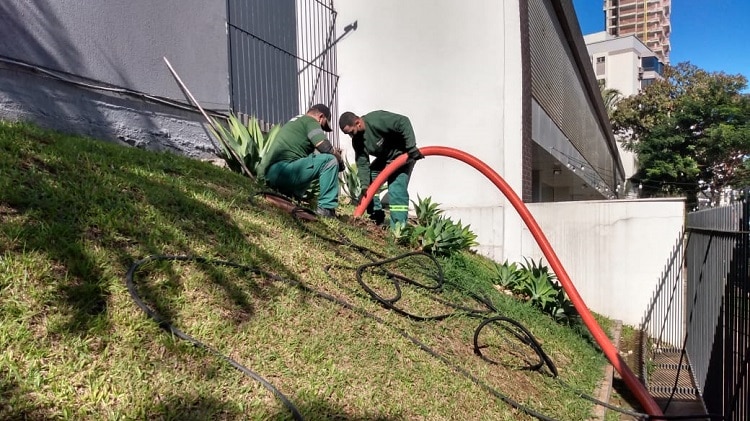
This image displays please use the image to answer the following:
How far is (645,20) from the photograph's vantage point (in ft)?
317

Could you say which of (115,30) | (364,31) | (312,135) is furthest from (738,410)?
(364,31)

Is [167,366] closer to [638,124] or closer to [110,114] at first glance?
[110,114]

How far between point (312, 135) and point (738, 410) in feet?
14.1

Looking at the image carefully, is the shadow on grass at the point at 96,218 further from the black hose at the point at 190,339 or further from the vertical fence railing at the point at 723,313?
the vertical fence railing at the point at 723,313

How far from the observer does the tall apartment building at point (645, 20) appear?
316ft

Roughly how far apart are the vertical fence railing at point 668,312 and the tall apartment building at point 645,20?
10326cm

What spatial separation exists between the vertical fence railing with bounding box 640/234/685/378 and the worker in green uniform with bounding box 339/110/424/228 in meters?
4.45

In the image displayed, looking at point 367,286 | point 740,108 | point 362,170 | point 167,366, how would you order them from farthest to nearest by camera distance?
point 740,108 < point 362,170 < point 367,286 < point 167,366

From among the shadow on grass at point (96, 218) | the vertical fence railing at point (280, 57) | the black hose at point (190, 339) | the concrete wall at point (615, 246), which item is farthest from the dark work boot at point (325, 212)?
the concrete wall at point (615, 246)

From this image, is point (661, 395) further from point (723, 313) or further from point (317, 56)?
point (317, 56)

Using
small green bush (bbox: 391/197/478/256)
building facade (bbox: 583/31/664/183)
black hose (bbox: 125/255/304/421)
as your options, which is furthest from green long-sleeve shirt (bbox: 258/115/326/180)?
building facade (bbox: 583/31/664/183)

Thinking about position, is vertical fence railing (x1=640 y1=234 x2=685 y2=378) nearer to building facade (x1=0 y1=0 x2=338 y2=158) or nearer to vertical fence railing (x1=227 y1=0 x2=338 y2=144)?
vertical fence railing (x1=227 y1=0 x2=338 y2=144)

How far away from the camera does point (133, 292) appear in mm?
2480

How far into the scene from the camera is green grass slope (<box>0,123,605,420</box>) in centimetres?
203
